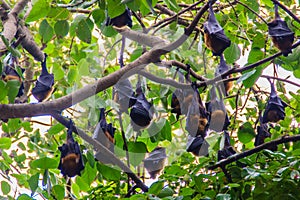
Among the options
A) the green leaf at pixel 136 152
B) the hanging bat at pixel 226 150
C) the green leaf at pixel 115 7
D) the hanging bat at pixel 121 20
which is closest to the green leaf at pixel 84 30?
the hanging bat at pixel 121 20

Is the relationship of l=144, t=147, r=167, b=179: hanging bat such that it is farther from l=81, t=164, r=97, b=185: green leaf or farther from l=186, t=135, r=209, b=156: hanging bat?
l=81, t=164, r=97, b=185: green leaf

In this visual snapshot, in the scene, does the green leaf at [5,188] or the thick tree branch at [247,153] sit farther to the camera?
the green leaf at [5,188]

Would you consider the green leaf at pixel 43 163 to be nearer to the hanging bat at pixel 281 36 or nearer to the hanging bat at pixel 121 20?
the hanging bat at pixel 121 20

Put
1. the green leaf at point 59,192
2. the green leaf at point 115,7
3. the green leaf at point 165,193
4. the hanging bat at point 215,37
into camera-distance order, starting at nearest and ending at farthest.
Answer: the green leaf at point 165,193 → the green leaf at point 115,7 → the green leaf at point 59,192 → the hanging bat at point 215,37

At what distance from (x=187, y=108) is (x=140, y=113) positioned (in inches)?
8.1

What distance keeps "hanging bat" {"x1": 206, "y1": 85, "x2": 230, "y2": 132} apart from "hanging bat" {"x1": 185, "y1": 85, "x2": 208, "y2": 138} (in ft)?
0.39

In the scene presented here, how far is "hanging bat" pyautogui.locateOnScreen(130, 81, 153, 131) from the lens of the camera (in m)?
1.76

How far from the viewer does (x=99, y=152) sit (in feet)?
5.41

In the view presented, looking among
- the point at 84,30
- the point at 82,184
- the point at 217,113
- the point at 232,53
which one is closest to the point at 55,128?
the point at 82,184

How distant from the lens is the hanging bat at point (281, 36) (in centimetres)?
159

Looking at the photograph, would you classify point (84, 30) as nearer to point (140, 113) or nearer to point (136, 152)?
point (140, 113)

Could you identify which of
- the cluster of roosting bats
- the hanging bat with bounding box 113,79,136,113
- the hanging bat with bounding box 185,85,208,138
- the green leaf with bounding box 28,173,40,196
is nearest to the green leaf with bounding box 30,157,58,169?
the green leaf with bounding box 28,173,40,196

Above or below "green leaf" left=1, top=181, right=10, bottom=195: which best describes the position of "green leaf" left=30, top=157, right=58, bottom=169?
below

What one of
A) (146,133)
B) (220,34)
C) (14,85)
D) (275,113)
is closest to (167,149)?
(146,133)
